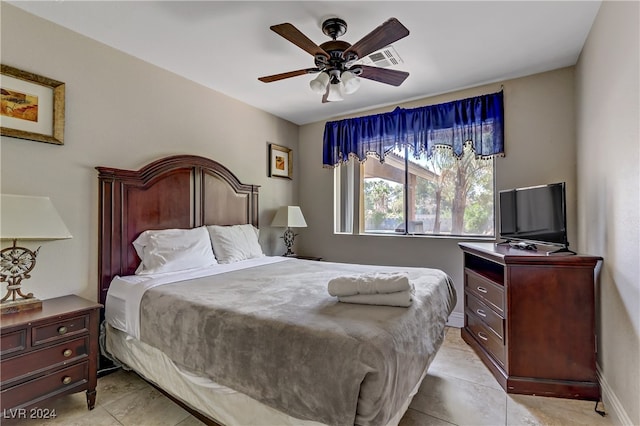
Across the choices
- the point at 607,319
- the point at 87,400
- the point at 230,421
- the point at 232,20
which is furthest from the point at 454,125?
the point at 87,400

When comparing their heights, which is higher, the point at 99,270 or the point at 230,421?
the point at 99,270

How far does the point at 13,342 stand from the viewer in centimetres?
171

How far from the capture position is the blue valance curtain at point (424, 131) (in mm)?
3307

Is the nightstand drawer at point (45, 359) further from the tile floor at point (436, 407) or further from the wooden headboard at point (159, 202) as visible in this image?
the wooden headboard at point (159, 202)

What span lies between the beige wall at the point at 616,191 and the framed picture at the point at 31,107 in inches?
143

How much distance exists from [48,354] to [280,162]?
10.5ft

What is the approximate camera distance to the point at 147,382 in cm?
232

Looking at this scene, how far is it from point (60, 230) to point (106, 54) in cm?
154

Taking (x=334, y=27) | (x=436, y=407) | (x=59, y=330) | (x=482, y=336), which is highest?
(x=334, y=27)

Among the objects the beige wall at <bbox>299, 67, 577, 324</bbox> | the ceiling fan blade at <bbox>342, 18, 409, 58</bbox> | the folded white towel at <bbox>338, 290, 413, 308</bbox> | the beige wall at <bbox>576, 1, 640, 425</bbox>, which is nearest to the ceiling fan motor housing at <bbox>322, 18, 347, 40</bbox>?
the ceiling fan blade at <bbox>342, 18, 409, 58</bbox>

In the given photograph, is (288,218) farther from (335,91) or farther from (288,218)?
(335,91)

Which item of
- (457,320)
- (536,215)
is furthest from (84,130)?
(457,320)

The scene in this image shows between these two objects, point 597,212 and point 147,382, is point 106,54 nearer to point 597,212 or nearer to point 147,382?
point 147,382

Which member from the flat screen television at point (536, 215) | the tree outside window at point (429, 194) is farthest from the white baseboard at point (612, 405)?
the tree outside window at point (429, 194)
